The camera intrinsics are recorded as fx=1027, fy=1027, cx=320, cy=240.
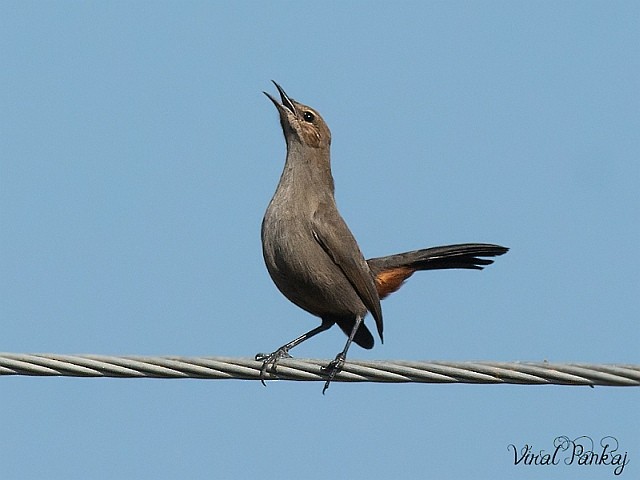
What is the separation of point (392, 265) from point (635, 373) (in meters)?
4.02

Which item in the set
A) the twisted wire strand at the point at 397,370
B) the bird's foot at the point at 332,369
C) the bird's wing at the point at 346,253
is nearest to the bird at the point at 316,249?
the bird's wing at the point at 346,253

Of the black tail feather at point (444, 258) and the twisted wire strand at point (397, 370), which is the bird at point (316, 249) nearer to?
the black tail feather at point (444, 258)

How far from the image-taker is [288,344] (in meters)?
8.40

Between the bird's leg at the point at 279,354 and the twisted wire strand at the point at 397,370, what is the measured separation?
0.33 m

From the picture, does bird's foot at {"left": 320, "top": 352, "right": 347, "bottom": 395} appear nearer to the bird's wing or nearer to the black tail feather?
the bird's wing

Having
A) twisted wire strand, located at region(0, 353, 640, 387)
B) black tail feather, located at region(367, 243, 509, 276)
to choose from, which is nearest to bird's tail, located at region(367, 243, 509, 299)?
black tail feather, located at region(367, 243, 509, 276)

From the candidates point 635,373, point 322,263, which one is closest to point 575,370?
point 635,373

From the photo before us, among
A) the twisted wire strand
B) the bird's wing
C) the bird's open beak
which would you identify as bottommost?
the twisted wire strand

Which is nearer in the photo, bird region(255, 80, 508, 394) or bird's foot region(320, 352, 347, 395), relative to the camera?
bird's foot region(320, 352, 347, 395)

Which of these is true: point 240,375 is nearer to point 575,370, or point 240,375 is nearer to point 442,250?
point 575,370

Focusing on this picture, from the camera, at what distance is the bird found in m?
8.12

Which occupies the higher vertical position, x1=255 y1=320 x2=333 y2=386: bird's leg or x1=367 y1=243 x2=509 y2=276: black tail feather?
x1=367 y1=243 x2=509 y2=276: black tail feather

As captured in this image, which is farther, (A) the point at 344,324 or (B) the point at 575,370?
(A) the point at 344,324

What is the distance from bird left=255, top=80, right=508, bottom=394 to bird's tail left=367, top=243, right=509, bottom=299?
12 mm
